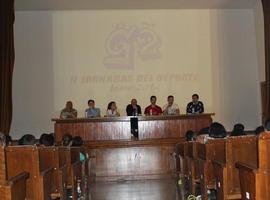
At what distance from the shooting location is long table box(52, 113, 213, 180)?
316 inches

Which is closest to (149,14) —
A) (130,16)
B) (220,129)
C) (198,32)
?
(130,16)

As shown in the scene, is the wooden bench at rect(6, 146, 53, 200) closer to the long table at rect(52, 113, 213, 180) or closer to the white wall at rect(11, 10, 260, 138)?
the long table at rect(52, 113, 213, 180)

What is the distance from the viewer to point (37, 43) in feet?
37.7

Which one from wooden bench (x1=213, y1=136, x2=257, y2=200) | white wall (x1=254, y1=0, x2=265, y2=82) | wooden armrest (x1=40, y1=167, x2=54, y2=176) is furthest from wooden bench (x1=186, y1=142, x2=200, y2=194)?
white wall (x1=254, y1=0, x2=265, y2=82)

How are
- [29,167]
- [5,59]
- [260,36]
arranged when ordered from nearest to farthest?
[29,167] < [5,59] < [260,36]

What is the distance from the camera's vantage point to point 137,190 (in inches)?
252

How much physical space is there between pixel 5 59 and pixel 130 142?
347 centimetres

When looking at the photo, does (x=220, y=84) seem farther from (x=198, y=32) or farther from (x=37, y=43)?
(x=37, y=43)

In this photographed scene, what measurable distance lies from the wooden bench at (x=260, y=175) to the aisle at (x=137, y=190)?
2.60 m

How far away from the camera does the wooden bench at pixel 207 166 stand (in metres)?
4.12

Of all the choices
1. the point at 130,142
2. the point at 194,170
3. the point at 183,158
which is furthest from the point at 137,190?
the point at 130,142

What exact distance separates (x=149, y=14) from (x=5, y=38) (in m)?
4.09

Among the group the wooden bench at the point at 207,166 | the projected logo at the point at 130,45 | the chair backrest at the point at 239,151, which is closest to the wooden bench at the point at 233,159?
the chair backrest at the point at 239,151

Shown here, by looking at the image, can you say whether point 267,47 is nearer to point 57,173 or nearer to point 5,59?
point 5,59
